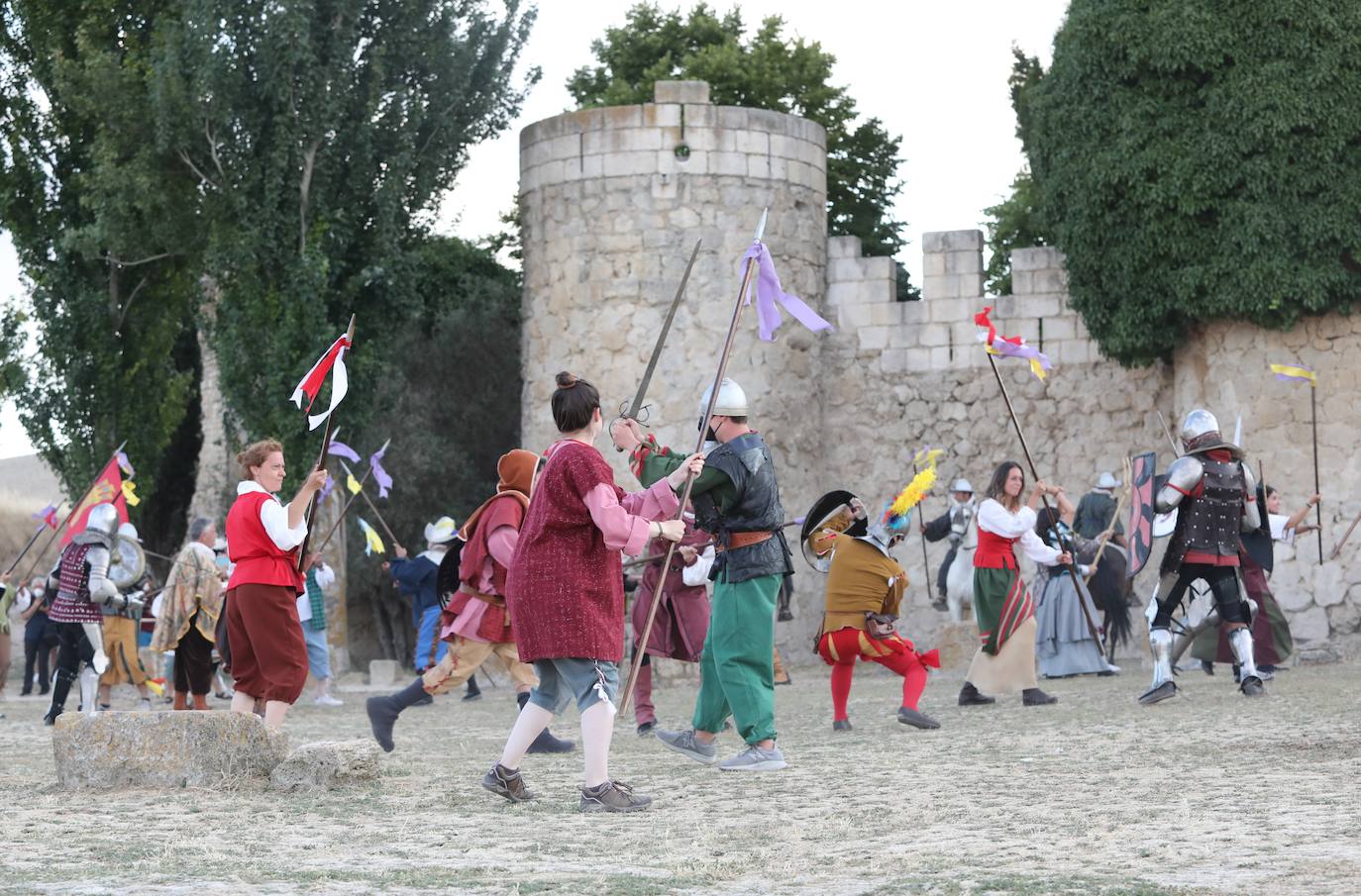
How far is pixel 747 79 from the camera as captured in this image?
32062 millimetres

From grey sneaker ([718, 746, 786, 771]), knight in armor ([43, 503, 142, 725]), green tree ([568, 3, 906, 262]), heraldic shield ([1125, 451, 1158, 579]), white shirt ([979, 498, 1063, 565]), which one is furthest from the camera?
green tree ([568, 3, 906, 262])

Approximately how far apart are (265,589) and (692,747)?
204cm

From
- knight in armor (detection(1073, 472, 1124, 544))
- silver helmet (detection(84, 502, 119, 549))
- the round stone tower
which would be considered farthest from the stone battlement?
silver helmet (detection(84, 502, 119, 549))

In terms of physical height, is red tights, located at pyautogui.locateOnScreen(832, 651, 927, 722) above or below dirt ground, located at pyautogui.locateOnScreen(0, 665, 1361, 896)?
above

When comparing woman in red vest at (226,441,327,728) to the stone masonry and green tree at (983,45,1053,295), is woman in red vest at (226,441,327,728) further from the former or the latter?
green tree at (983,45,1053,295)

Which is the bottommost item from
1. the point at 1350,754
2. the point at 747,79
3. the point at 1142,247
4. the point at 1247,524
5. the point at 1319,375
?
the point at 1350,754

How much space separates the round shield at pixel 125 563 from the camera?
14.7 m

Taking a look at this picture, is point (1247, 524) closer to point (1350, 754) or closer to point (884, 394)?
point (1350, 754)

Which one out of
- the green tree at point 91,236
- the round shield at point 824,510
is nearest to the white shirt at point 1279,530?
the round shield at point 824,510

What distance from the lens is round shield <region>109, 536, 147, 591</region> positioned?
14.7 metres

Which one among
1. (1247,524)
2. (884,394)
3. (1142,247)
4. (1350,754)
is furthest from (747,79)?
(1350,754)

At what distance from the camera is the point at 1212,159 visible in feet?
58.0

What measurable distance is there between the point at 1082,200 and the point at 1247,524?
7.21 metres

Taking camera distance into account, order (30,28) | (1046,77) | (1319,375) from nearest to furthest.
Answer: (1319,375) < (1046,77) < (30,28)
